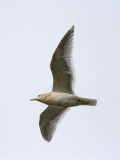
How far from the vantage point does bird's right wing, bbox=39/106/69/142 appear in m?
11.5

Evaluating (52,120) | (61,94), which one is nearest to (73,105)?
(61,94)

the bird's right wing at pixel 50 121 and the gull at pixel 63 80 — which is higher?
the gull at pixel 63 80

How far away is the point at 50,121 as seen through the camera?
38.0ft

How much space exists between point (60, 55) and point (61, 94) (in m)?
1.08

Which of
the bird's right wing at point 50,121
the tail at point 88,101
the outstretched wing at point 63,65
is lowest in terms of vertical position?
the bird's right wing at point 50,121

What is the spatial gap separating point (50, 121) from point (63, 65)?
6.73 feet

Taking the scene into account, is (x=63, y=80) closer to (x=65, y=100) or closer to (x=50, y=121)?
(x=65, y=100)

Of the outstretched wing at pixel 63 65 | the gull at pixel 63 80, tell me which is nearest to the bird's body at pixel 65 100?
the gull at pixel 63 80

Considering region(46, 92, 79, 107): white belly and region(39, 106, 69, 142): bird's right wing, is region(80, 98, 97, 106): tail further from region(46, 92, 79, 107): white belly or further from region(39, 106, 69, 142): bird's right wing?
region(39, 106, 69, 142): bird's right wing

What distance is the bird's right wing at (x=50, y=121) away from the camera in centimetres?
1150

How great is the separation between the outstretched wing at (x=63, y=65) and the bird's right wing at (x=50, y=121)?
99 cm

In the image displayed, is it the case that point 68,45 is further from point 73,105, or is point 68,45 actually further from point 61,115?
point 61,115

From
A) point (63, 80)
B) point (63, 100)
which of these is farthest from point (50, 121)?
point (63, 80)

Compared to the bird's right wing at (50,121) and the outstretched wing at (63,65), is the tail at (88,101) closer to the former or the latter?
the outstretched wing at (63,65)
